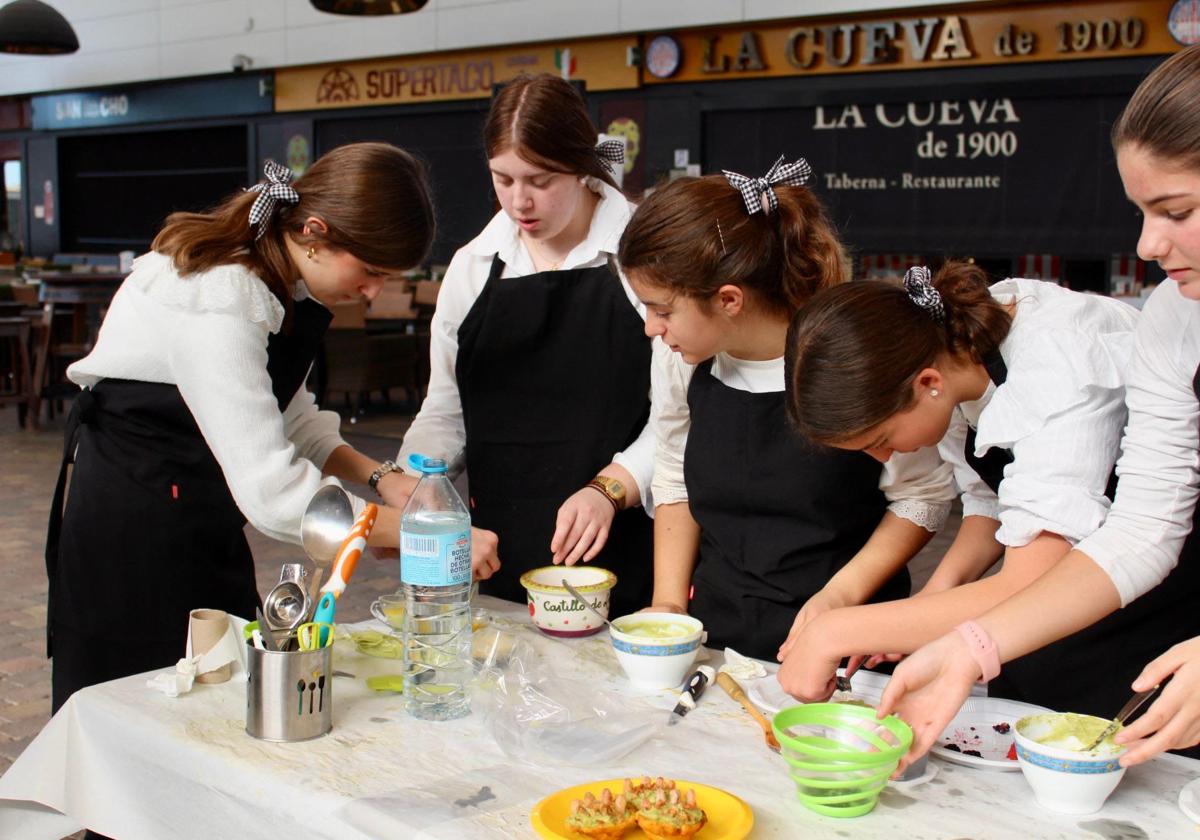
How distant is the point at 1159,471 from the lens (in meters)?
1.52

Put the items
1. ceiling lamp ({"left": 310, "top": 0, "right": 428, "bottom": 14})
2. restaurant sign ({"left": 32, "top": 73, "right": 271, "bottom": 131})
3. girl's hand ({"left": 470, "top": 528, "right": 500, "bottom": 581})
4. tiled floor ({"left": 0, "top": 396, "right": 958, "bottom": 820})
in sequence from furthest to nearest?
restaurant sign ({"left": 32, "top": 73, "right": 271, "bottom": 131}), ceiling lamp ({"left": 310, "top": 0, "right": 428, "bottom": 14}), tiled floor ({"left": 0, "top": 396, "right": 958, "bottom": 820}), girl's hand ({"left": 470, "top": 528, "right": 500, "bottom": 581})

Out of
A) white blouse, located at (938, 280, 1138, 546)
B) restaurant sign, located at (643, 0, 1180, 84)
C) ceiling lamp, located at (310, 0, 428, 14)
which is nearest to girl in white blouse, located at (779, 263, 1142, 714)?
white blouse, located at (938, 280, 1138, 546)

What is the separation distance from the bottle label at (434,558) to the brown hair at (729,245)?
22.6 inches

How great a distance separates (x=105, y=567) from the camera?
6.64 feet

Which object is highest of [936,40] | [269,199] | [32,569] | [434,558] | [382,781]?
[936,40]

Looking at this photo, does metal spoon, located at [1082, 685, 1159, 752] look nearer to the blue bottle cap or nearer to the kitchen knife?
the kitchen knife

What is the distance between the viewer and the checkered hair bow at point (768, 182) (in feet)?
6.35

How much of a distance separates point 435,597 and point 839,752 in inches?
24.3

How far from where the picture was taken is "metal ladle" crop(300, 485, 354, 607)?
1751 mm

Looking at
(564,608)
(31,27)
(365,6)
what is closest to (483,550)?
(564,608)

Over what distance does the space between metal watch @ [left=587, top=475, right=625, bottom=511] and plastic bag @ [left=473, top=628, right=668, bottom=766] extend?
551mm

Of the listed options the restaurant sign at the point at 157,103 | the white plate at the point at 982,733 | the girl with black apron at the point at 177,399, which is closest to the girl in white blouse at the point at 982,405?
the white plate at the point at 982,733

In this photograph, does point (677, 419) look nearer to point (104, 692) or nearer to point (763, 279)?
point (763, 279)

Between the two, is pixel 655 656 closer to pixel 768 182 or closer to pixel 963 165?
pixel 768 182
